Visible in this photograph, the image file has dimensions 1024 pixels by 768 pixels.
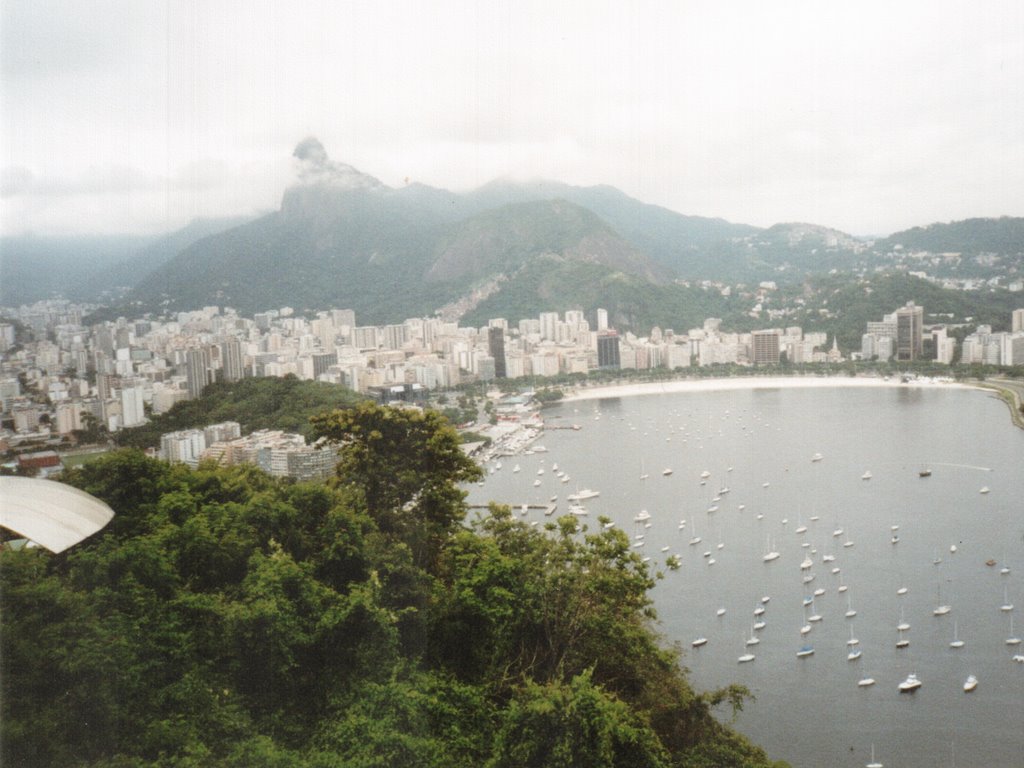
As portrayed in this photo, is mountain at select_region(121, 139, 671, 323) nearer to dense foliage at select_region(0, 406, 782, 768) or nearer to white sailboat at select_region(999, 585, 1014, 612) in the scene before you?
dense foliage at select_region(0, 406, 782, 768)

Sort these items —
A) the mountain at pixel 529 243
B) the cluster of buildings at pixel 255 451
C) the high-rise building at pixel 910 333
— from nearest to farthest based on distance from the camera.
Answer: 1. the cluster of buildings at pixel 255 451
2. the high-rise building at pixel 910 333
3. the mountain at pixel 529 243

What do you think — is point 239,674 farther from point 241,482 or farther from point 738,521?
point 738,521

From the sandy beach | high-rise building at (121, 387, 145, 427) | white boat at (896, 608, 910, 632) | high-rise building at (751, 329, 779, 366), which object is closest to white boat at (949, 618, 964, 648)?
white boat at (896, 608, 910, 632)

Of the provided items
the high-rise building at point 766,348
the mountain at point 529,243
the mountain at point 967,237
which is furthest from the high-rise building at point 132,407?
the mountain at point 967,237

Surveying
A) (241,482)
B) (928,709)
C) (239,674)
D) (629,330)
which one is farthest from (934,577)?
(629,330)

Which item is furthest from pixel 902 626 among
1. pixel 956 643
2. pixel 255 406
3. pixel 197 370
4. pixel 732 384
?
pixel 732 384

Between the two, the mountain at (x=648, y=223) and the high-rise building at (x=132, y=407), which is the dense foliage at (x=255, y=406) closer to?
the high-rise building at (x=132, y=407)
